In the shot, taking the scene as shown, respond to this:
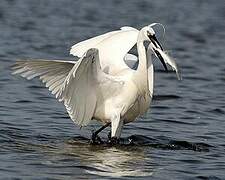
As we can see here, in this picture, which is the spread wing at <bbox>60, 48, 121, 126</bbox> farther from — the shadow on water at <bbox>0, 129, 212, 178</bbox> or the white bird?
the shadow on water at <bbox>0, 129, 212, 178</bbox>

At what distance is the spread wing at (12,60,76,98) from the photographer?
11.3 metres

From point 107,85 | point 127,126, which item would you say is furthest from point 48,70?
point 127,126

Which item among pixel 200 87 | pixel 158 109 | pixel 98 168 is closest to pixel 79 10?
pixel 200 87

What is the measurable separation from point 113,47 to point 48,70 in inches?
44.7

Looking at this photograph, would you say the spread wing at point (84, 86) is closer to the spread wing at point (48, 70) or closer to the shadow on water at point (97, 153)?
the spread wing at point (48, 70)

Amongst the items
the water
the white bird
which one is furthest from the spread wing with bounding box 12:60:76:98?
the water

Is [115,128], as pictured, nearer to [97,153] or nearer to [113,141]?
[113,141]

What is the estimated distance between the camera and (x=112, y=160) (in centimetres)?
1083

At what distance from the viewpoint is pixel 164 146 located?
12.0m

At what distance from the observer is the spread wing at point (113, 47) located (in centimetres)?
1202

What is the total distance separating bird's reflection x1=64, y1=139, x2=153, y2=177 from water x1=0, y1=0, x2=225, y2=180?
0.5 inches

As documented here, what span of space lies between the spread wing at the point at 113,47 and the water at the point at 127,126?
1082 mm

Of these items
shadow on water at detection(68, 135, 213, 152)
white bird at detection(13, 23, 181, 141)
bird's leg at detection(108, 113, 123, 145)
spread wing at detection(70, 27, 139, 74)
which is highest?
spread wing at detection(70, 27, 139, 74)

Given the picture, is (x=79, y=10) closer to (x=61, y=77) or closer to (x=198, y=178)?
(x=61, y=77)
